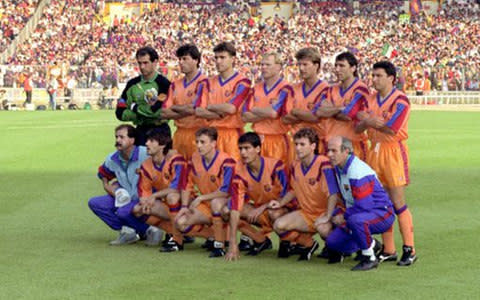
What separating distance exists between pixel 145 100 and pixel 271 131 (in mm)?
1519

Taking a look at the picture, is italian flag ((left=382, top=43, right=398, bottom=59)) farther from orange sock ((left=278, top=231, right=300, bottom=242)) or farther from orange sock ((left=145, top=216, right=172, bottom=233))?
orange sock ((left=278, top=231, right=300, bottom=242))

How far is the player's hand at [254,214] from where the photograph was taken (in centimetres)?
920

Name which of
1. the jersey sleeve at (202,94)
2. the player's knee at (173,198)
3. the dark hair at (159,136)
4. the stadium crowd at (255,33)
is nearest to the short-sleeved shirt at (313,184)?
the player's knee at (173,198)

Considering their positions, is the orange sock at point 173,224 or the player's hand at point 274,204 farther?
the orange sock at point 173,224

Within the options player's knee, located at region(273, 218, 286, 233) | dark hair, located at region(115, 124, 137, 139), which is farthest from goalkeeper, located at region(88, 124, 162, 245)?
player's knee, located at region(273, 218, 286, 233)

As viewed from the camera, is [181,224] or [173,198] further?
[173,198]

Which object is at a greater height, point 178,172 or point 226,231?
point 178,172

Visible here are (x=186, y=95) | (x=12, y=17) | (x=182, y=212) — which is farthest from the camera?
(x=12, y=17)

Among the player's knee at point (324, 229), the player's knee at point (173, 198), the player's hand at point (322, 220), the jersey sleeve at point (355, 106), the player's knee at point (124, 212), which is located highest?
the jersey sleeve at point (355, 106)

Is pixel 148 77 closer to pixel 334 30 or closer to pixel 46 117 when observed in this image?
pixel 46 117

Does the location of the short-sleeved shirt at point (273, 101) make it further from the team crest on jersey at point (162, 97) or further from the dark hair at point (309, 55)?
the team crest on jersey at point (162, 97)

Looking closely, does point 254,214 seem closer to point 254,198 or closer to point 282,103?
point 254,198

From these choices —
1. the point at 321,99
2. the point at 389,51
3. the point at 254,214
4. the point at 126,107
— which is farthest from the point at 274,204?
the point at 389,51

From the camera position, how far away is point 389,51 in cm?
4816
